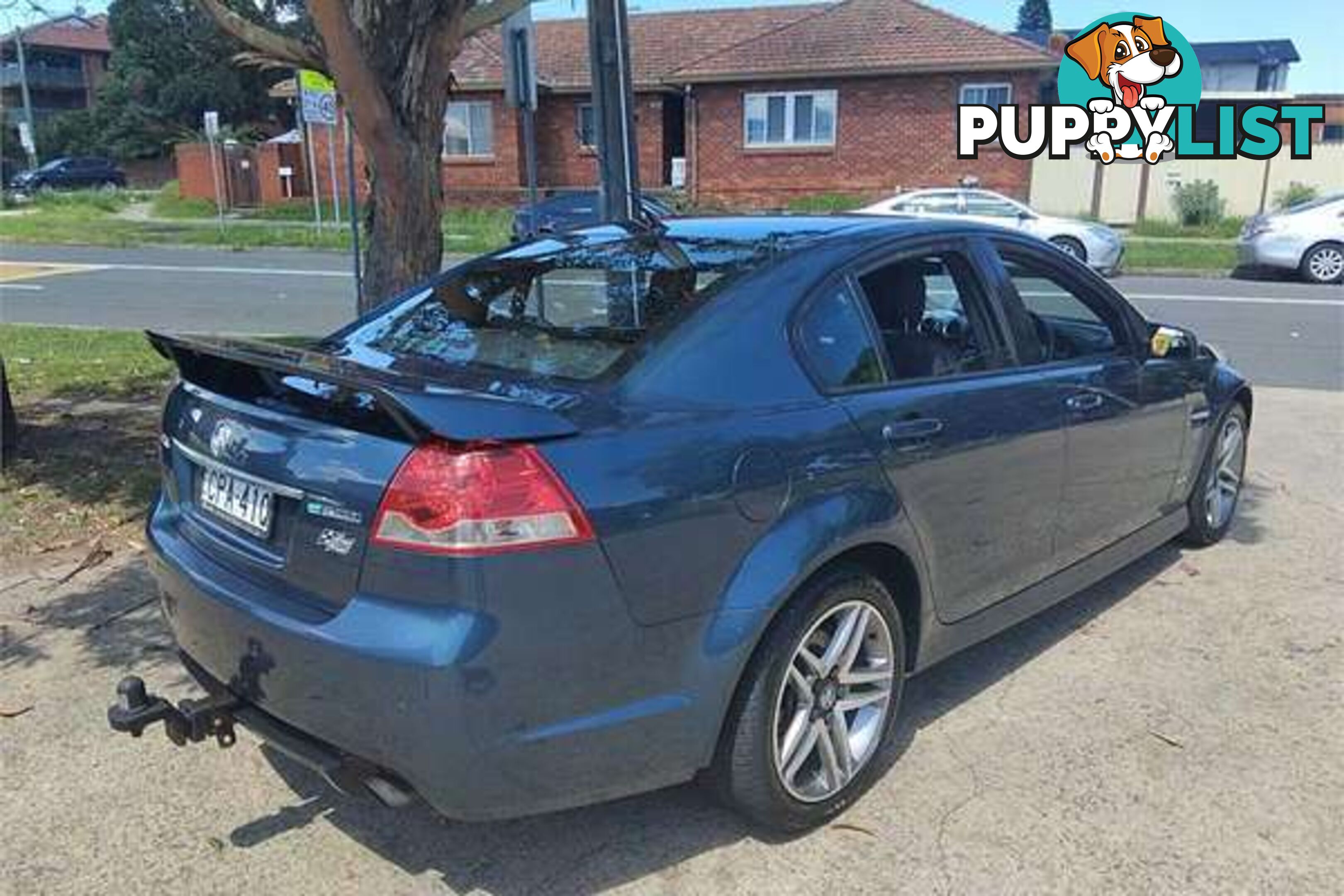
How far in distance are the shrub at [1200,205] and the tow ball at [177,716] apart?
26.3m

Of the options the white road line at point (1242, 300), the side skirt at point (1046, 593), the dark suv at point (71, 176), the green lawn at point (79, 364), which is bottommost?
the white road line at point (1242, 300)

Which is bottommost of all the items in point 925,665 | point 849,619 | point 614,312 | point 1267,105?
point 925,665

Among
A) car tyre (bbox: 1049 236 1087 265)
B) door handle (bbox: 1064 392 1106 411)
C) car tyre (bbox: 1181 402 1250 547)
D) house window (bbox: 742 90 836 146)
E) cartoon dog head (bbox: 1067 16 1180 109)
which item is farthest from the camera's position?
house window (bbox: 742 90 836 146)

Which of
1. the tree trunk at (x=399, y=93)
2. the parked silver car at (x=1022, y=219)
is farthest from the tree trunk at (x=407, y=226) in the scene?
the parked silver car at (x=1022, y=219)

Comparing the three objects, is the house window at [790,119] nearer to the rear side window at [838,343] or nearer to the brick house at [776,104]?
the brick house at [776,104]

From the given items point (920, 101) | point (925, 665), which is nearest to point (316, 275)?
point (920, 101)

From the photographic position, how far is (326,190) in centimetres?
3469

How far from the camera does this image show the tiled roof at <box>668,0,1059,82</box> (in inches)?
1070

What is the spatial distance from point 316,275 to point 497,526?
1797cm

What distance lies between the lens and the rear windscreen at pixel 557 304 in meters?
3.09

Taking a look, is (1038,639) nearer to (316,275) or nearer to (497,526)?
(497,526)

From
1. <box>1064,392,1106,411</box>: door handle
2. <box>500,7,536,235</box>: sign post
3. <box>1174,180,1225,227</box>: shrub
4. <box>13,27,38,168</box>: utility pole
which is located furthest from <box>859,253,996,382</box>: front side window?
<box>1174,180,1225,227</box>: shrub

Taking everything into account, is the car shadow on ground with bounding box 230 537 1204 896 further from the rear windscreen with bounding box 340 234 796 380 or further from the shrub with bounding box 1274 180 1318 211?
the shrub with bounding box 1274 180 1318 211

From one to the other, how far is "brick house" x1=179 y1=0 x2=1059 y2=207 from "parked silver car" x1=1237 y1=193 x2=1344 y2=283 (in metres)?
9.86
